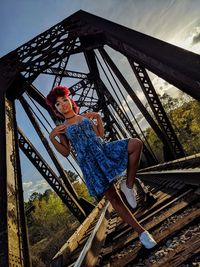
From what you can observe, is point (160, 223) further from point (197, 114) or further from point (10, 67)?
point (197, 114)

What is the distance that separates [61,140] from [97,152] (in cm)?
49

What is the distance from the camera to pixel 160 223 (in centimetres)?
290

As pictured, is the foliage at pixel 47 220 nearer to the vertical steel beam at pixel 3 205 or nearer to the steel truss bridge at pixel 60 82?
the steel truss bridge at pixel 60 82

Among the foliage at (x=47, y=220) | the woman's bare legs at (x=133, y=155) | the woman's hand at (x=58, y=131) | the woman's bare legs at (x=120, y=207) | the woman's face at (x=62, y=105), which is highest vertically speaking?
the woman's face at (x=62, y=105)

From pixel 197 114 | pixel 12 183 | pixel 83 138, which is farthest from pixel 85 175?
pixel 197 114

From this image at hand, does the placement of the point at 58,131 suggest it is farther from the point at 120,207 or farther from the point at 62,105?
the point at 120,207

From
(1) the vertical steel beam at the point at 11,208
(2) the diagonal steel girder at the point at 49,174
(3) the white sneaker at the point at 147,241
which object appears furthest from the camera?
(2) the diagonal steel girder at the point at 49,174

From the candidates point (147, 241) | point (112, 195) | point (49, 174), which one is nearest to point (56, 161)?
point (49, 174)

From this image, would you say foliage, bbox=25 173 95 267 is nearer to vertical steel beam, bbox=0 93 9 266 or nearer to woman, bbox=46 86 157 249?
vertical steel beam, bbox=0 93 9 266

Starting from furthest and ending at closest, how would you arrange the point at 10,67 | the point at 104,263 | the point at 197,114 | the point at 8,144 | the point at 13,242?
the point at 197,114 < the point at 10,67 < the point at 8,144 < the point at 13,242 < the point at 104,263

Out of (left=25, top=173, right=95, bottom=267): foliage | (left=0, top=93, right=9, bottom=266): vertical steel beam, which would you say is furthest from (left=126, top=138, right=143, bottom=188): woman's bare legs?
(left=25, top=173, right=95, bottom=267): foliage

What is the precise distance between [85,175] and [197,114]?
6314 centimetres

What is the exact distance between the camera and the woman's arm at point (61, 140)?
9.95 ft

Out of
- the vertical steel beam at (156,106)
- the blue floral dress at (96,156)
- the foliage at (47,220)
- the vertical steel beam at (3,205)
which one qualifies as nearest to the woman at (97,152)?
the blue floral dress at (96,156)
